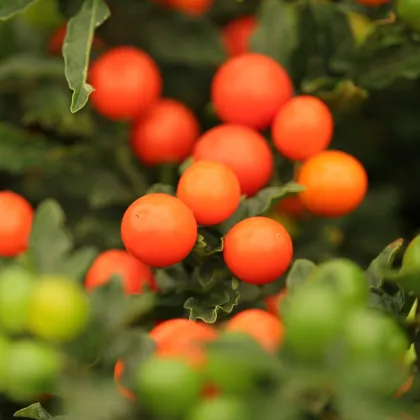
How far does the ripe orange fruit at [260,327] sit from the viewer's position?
445mm

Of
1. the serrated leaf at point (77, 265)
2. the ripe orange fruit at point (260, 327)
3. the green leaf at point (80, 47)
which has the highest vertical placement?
the green leaf at point (80, 47)

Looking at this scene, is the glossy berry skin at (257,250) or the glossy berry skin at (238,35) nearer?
the glossy berry skin at (257,250)

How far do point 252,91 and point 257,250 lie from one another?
191 millimetres

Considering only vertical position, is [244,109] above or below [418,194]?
above

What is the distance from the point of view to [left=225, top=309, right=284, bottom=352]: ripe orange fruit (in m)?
0.45

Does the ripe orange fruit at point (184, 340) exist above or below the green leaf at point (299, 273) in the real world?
above

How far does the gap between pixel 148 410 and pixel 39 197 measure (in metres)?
0.48

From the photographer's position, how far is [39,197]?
2.86 feet

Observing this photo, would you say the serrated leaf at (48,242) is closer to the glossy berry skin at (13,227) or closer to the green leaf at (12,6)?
the glossy berry skin at (13,227)

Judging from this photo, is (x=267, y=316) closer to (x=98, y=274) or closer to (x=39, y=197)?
(x=98, y=274)

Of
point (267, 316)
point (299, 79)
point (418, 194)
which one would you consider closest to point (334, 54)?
point (299, 79)

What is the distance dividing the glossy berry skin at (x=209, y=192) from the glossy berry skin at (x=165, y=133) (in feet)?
0.62

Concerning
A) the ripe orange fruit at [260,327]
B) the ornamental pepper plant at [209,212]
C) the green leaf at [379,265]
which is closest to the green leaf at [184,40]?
the ornamental pepper plant at [209,212]

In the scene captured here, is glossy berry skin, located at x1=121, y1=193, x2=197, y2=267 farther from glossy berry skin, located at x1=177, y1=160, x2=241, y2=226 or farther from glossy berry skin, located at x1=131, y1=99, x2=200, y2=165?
glossy berry skin, located at x1=131, y1=99, x2=200, y2=165
